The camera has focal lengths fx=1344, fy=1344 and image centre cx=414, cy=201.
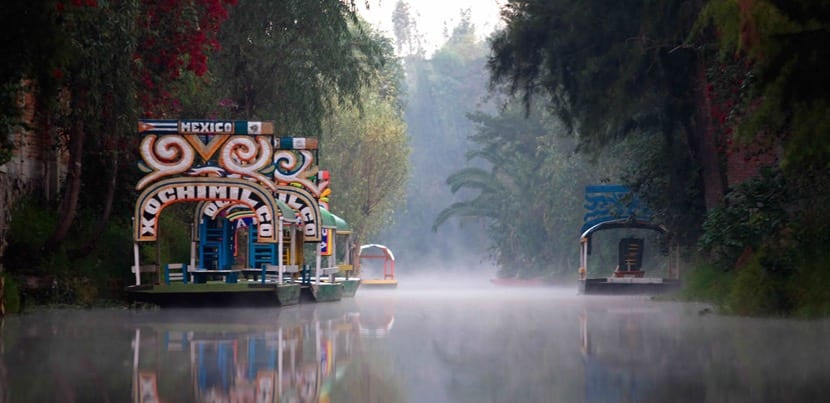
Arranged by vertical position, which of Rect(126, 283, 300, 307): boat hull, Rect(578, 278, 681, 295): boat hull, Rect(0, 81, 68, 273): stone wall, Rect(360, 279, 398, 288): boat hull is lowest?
Rect(360, 279, 398, 288): boat hull

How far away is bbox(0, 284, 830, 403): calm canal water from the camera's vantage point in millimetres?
9867

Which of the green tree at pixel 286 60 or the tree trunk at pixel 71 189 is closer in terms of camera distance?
the tree trunk at pixel 71 189

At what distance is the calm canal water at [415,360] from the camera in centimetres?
987

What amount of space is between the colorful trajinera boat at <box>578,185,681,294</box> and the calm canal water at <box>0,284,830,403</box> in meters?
16.7

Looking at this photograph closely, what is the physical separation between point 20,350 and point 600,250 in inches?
2090

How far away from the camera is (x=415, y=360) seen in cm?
1313

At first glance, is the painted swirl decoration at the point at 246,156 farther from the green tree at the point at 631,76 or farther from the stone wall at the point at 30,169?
the green tree at the point at 631,76

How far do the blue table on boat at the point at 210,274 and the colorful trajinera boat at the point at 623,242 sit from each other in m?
→ 12.5

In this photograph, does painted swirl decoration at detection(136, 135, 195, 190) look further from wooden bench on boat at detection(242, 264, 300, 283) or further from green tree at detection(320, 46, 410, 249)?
green tree at detection(320, 46, 410, 249)

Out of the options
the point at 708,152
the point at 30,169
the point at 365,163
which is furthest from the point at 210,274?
the point at 365,163

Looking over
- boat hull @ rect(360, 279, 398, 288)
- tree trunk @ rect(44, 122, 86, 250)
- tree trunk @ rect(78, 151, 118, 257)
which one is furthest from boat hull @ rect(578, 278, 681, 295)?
boat hull @ rect(360, 279, 398, 288)

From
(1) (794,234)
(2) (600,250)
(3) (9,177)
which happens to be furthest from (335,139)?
(1) (794,234)

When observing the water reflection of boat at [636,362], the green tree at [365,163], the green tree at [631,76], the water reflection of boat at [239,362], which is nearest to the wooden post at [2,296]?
the water reflection of boat at [239,362]

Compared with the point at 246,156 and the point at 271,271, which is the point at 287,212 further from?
the point at 246,156
